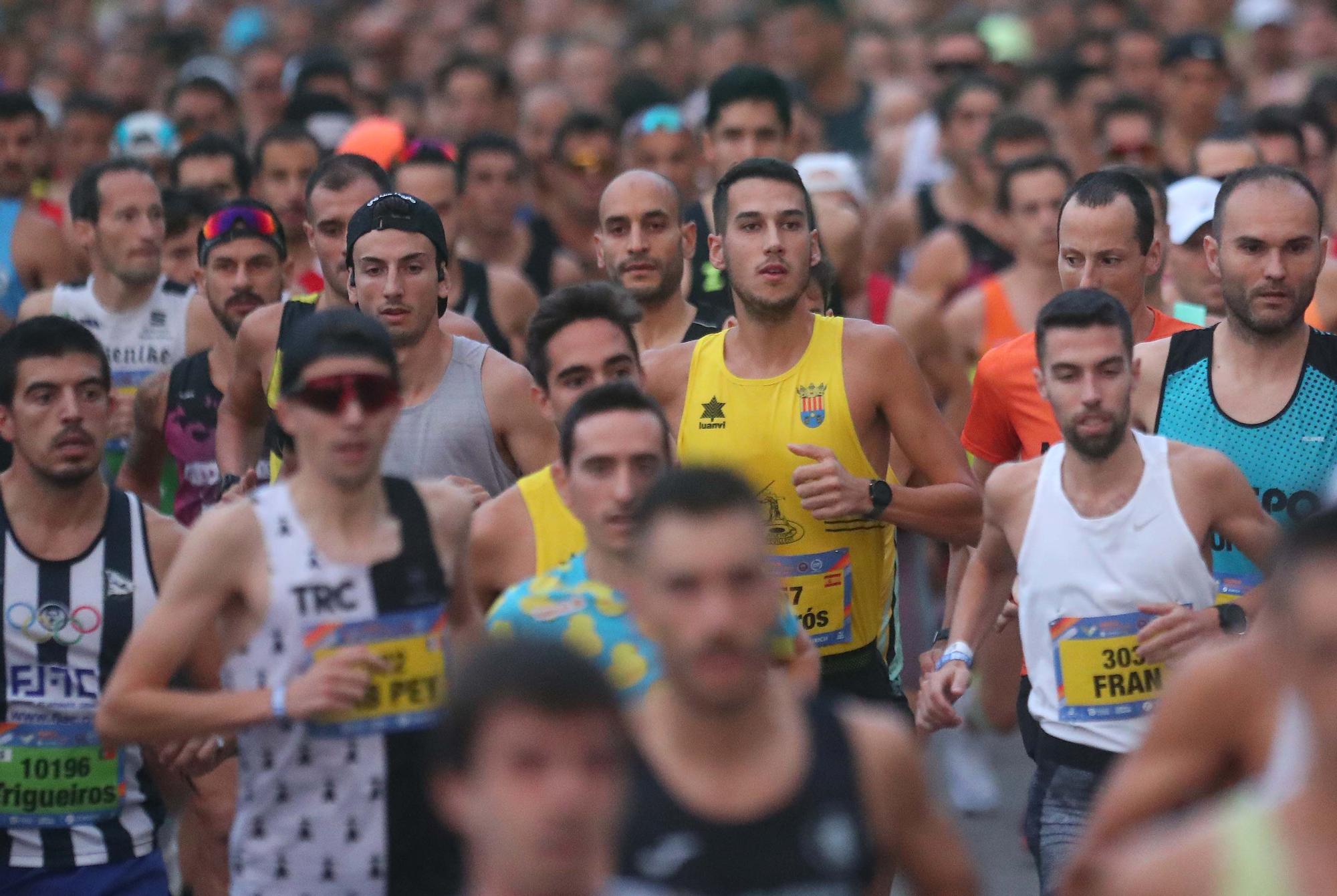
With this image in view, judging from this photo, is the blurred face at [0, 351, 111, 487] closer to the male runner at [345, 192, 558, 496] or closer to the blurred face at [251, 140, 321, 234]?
the male runner at [345, 192, 558, 496]

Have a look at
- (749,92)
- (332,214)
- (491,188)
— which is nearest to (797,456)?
(332,214)

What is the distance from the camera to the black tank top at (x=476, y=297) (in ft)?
27.7

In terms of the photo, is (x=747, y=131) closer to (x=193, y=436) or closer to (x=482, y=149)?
(x=482, y=149)

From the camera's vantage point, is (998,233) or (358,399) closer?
(358,399)

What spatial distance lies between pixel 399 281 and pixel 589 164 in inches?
212

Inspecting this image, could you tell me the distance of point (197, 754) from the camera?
4879mm

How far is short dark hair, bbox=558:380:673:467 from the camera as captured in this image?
444cm

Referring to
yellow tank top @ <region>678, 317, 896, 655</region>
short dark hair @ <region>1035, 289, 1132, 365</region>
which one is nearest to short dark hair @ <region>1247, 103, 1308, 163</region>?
yellow tank top @ <region>678, 317, 896, 655</region>

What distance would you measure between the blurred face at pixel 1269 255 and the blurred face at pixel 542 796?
330cm

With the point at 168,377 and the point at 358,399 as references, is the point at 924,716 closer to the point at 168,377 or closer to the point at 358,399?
the point at 358,399

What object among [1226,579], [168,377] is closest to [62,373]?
[168,377]

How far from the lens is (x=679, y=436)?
609 centimetres

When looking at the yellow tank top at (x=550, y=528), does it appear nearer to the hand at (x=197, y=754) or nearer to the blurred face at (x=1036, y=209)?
the hand at (x=197, y=754)

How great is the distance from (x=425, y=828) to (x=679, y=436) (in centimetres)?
188
